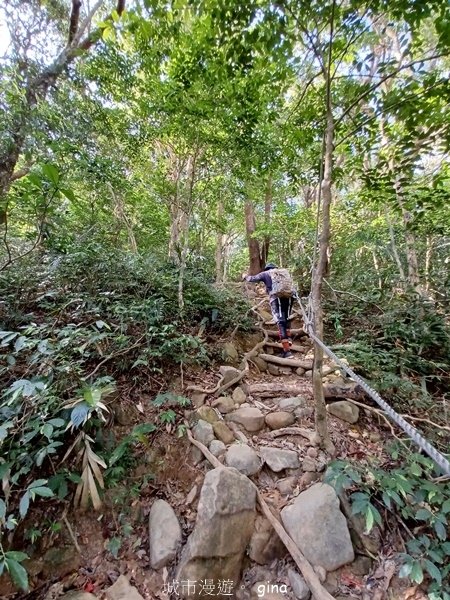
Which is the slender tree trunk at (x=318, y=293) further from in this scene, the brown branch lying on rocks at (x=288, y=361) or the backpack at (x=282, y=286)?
the backpack at (x=282, y=286)

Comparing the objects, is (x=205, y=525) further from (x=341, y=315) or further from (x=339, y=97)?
(x=339, y=97)

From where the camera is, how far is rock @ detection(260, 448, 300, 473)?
2.55 metres

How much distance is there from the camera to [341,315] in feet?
16.7

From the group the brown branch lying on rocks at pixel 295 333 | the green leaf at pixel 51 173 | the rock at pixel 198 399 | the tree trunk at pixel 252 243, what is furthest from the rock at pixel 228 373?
the tree trunk at pixel 252 243

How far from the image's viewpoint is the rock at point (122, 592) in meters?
1.83

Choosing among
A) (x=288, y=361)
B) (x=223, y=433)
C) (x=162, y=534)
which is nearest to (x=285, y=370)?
(x=288, y=361)

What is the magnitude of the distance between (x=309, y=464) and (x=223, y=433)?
83 cm

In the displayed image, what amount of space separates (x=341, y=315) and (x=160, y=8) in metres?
4.61

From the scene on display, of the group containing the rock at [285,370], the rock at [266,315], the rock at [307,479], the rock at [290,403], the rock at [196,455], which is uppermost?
the rock at [266,315]

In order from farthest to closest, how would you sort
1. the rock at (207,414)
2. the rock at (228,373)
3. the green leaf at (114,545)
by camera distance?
the rock at (228,373) < the rock at (207,414) < the green leaf at (114,545)

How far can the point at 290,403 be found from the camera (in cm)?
329

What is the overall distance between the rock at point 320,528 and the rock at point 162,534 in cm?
82

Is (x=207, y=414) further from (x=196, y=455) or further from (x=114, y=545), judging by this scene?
(x=114, y=545)

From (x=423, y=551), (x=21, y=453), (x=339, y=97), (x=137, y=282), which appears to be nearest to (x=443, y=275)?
(x=339, y=97)
